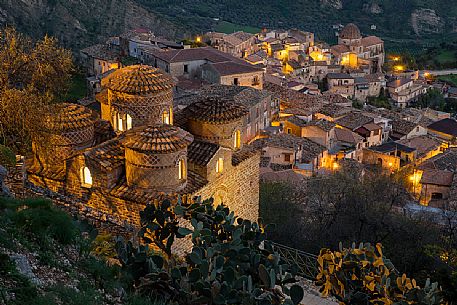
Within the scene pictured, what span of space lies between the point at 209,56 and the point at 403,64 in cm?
3597

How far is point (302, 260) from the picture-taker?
1356 cm

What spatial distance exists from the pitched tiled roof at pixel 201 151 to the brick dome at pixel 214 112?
0.64 metres

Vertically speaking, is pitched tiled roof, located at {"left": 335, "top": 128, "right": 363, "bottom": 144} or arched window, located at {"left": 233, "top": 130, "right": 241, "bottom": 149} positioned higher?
arched window, located at {"left": 233, "top": 130, "right": 241, "bottom": 149}

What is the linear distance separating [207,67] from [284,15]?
170 feet

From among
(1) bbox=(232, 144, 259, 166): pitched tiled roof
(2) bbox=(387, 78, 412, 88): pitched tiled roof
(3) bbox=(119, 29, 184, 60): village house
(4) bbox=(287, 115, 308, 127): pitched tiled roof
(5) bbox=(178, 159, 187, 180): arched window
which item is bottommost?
(2) bbox=(387, 78, 412, 88): pitched tiled roof

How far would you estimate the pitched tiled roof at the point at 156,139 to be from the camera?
1159 cm

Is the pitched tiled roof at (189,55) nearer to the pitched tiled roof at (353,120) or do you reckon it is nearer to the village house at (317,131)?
the village house at (317,131)

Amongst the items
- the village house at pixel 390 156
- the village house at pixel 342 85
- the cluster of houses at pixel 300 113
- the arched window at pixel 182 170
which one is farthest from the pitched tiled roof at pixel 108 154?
the village house at pixel 342 85

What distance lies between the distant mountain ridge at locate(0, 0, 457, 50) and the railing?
4268 cm

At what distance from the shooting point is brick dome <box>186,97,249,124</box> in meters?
13.7

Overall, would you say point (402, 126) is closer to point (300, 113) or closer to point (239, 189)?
point (300, 113)

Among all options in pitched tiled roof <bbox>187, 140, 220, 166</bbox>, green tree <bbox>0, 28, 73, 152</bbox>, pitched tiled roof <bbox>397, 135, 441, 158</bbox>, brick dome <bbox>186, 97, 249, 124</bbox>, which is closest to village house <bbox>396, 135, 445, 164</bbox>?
pitched tiled roof <bbox>397, 135, 441, 158</bbox>

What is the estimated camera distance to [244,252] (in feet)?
25.9

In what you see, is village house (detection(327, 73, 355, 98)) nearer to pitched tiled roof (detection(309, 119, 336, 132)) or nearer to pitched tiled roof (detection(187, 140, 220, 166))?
pitched tiled roof (detection(309, 119, 336, 132))
